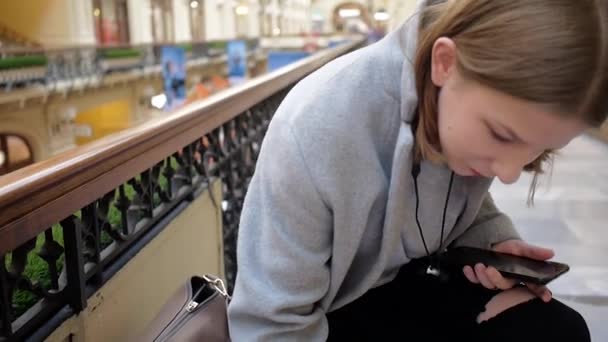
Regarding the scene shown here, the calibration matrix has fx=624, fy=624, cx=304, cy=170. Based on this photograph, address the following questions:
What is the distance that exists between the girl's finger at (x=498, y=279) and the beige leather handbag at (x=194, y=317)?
20.3 inches

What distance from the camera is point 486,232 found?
4.66 feet

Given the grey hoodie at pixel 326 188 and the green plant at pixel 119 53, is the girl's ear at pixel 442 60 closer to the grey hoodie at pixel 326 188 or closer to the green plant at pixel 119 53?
the grey hoodie at pixel 326 188

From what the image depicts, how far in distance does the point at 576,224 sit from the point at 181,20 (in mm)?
20996

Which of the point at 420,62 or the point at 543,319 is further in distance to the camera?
the point at 543,319

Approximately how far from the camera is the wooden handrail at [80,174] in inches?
35.1

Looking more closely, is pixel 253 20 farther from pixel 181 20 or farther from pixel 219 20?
pixel 181 20

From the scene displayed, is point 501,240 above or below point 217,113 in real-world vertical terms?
below

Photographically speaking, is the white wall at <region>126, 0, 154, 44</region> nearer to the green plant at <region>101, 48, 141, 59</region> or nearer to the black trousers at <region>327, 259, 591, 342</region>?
the green plant at <region>101, 48, 141, 59</region>

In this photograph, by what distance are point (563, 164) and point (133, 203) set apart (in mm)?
4462

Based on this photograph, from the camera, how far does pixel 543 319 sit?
4.03 feet

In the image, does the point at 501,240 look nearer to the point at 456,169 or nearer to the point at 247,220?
the point at 456,169

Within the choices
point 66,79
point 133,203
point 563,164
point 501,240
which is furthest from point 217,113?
point 66,79

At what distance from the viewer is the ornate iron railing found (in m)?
0.96

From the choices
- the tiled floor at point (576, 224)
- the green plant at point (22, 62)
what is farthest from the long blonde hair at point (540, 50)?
the green plant at point (22, 62)
